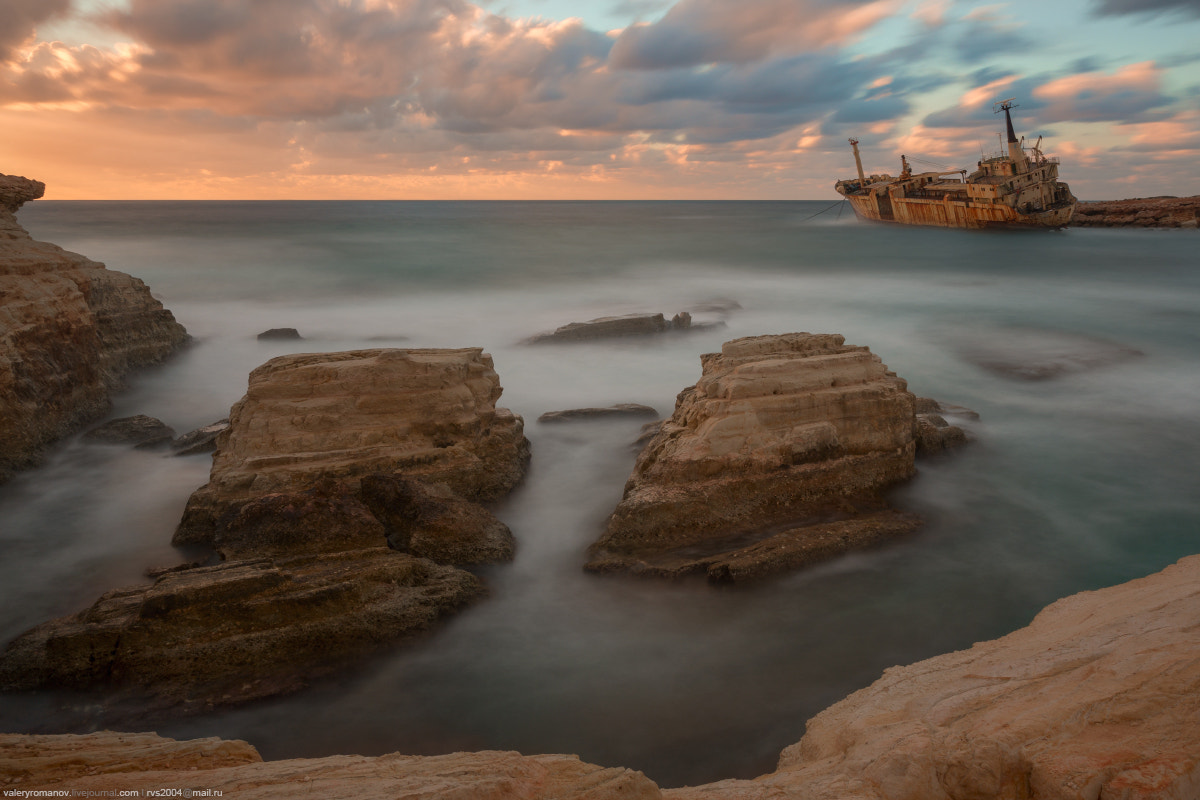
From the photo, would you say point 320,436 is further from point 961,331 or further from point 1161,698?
point 961,331

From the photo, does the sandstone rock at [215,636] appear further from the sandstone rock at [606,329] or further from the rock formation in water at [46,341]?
the sandstone rock at [606,329]

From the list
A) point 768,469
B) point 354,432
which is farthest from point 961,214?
point 354,432

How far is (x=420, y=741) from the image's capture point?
5.63 m

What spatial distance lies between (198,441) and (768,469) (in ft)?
27.0

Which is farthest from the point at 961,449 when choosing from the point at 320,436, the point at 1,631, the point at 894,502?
Result: the point at 1,631

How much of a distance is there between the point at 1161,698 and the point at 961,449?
26.7 feet

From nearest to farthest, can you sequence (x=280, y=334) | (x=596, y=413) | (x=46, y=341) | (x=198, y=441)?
(x=46, y=341)
(x=198, y=441)
(x=596, y=413)
(x=280, y=334)

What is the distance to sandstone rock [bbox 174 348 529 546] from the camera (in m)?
8.21

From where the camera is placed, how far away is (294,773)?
359 centimetres

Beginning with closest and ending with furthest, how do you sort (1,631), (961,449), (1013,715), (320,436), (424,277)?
1. (1013,715)
2. (1,631)
3. (320,436)
4. (961,449)
5. (424,277)

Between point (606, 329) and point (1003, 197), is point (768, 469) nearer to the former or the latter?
point (606, 329)

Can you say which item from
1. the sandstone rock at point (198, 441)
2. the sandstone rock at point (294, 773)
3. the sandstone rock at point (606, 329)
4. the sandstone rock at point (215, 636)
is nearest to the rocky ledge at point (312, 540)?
the sandstone rock at point (215, 636)

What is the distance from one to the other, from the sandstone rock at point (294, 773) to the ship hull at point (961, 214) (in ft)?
159

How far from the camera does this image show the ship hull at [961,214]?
144 ft
